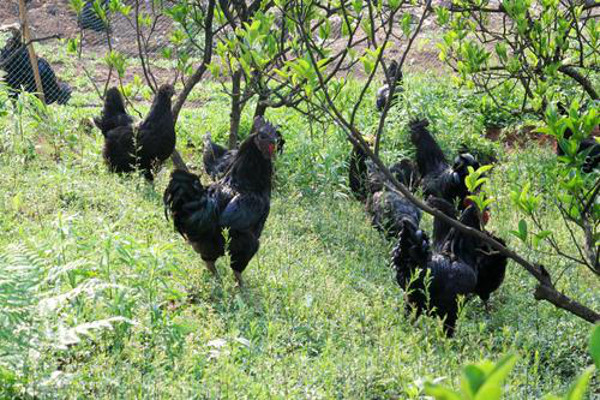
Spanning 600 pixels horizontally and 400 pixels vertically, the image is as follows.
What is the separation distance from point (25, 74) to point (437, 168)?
305 inches

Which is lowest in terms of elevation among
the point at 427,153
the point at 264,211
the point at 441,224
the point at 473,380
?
the point at 264,211

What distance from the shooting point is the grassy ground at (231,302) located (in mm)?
3537

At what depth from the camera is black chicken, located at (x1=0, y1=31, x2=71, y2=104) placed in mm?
11867

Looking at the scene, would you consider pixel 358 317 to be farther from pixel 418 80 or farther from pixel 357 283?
pixel 418 80

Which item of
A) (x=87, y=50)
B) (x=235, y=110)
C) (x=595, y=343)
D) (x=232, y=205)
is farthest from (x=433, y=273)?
(x=87, y=50)

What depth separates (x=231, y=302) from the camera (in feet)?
17.5

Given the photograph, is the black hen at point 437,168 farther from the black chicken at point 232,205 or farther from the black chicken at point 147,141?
the black chicken at point 147,141

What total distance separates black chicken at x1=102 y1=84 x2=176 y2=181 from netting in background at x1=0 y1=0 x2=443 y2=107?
463 cm

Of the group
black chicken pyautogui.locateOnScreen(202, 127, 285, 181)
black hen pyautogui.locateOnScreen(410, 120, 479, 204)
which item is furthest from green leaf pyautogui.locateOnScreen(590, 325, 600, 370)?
black hen pyautogui.locateOnScreen(410, 120, 479, 204)

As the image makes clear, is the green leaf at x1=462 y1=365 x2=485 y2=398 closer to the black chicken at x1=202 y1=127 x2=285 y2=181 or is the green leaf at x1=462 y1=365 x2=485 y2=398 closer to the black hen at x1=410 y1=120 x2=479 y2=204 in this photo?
the black chicken at x1=202 y1=127 x2=285 y2=181

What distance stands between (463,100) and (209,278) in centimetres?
778

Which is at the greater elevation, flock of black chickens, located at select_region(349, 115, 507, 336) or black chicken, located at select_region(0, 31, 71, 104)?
flock of black chickens, located at select_region(349, 115, 507, 336)

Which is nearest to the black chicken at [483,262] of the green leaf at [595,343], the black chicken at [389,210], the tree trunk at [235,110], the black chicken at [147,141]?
the black chicken at [389,210]

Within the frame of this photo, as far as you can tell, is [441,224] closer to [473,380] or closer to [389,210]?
[389,210]
